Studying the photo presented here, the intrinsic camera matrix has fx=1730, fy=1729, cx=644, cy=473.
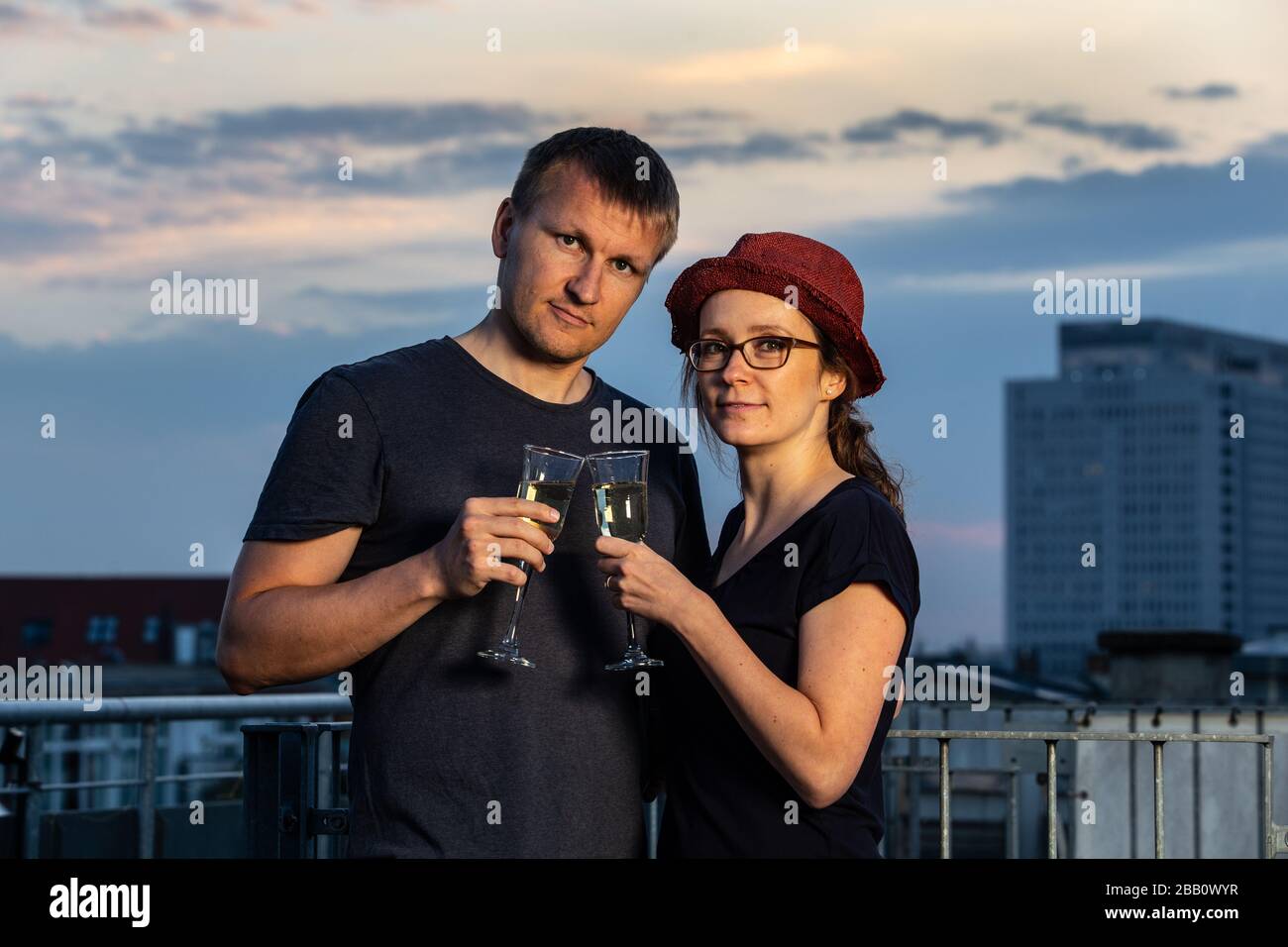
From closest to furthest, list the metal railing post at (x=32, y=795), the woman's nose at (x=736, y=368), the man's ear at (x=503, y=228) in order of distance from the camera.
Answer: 1. the woman's nose at (x=736, y=368)
2. the man's ear at (x=503, y=228)
3. the metal railing post at (x=32, y=795)

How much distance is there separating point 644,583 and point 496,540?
237 millimetres

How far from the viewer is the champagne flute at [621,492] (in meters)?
2.82

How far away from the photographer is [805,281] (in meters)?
3.05

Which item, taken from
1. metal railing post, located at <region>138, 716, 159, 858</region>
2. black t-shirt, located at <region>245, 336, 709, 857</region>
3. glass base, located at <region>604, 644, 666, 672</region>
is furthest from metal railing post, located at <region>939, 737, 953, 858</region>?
metal railing post, located at <region>138, 716, 159, 858</region>

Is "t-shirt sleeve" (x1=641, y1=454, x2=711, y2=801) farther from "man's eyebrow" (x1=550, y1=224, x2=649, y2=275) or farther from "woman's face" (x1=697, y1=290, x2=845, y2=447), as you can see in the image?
"man's eyebrow" (x1=550, y1=224, x2=649, y2=275)

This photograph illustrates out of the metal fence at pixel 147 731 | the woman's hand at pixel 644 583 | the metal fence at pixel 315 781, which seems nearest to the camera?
the woman's hand at pixel 644 583

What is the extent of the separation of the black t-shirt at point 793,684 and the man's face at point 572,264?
538mm

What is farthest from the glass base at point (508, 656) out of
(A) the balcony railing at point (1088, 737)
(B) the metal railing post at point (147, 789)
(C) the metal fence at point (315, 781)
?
(B) the metal railing post at point (147, 789)

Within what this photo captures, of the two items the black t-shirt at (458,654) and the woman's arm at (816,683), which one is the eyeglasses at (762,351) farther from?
the woman's arm at (816,683)

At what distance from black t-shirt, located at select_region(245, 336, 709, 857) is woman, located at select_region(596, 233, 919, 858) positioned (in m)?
0.14

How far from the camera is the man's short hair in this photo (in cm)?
316

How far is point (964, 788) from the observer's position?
12.0 meters

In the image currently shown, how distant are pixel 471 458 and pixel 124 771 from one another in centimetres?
5555
